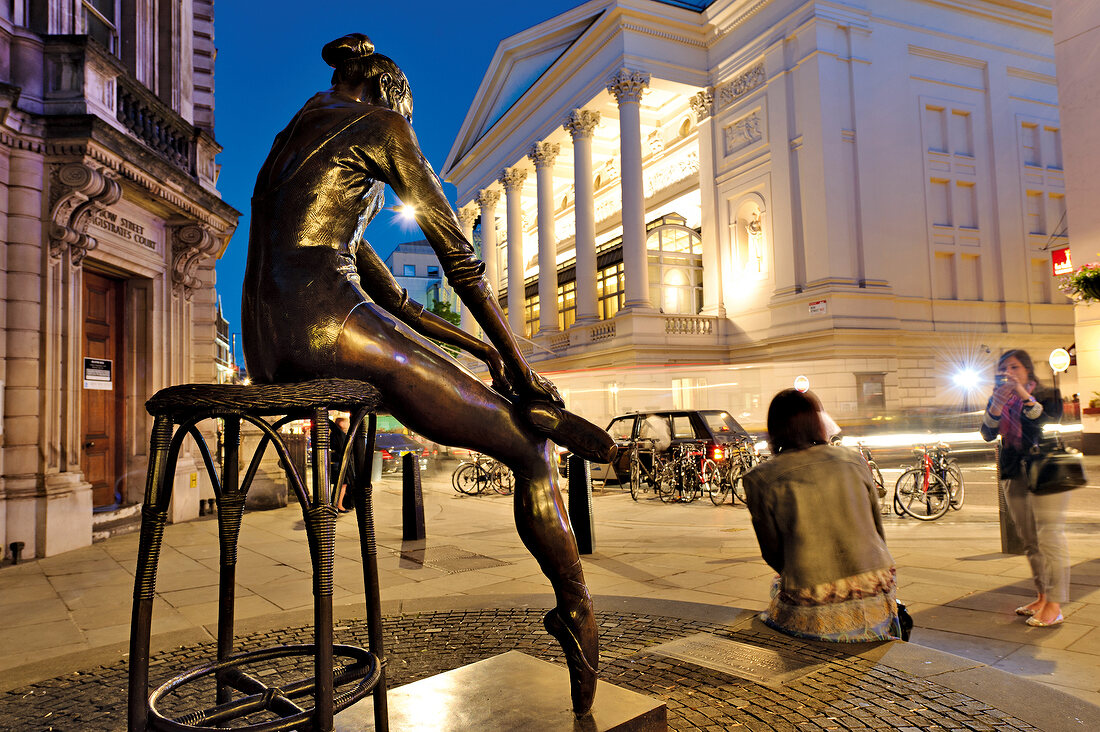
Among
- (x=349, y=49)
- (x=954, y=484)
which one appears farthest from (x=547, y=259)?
(x=349, y=49)

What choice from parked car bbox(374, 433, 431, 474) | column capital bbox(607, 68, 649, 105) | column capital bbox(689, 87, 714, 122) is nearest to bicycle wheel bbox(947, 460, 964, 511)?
parked car bbox(374, 433, 431, 474)

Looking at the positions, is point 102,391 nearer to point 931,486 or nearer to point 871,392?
point 931,486

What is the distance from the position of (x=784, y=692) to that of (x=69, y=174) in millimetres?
9243

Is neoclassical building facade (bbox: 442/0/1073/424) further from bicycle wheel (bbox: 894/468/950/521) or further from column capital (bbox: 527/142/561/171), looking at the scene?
bicycle wheel (bbox: 894/468/950/521)

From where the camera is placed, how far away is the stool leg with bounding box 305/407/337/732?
1.96 metres

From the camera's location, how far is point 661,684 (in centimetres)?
325

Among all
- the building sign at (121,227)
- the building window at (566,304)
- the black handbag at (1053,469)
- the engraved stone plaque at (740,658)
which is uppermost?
the building window at (566,304)

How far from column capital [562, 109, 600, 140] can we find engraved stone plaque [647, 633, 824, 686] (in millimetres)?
31697

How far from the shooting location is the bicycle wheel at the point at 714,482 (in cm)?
1304

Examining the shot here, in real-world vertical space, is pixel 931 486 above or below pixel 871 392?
below

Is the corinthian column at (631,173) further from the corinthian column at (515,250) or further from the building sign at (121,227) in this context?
the building sign at (121,227)

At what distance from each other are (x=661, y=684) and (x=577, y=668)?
1050mm

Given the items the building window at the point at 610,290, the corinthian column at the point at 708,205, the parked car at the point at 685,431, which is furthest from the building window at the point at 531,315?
the parked car at the point at 685,431

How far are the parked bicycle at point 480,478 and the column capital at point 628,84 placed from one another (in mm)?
19171
